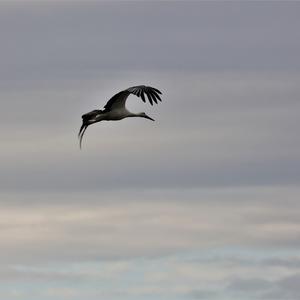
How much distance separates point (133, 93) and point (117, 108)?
11.5ft

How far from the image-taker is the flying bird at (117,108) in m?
111

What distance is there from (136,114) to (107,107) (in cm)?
252

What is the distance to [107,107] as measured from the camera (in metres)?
115

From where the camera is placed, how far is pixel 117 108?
115 metres

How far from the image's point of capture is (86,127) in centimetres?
11394

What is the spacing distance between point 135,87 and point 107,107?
257 cm

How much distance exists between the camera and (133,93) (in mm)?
112125

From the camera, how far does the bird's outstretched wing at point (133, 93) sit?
11094 cm

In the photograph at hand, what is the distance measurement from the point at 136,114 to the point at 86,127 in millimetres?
4141

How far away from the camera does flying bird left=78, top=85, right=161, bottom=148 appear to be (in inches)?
4382

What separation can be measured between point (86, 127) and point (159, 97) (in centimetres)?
504

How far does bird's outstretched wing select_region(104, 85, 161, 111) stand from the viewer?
110938 mm

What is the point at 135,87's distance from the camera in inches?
4459
